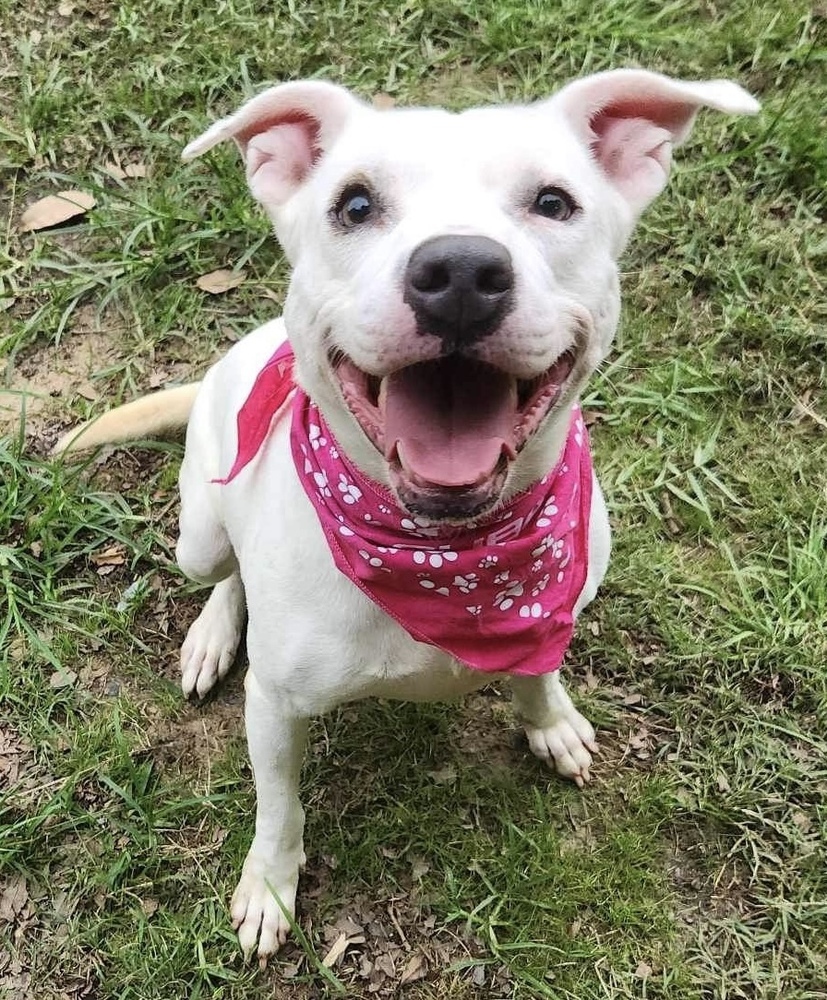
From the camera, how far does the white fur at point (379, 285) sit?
6.54 feet

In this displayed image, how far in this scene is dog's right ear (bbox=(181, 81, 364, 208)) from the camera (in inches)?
89.8

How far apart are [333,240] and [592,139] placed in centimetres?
69

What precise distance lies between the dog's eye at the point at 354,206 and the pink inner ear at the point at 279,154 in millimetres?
325

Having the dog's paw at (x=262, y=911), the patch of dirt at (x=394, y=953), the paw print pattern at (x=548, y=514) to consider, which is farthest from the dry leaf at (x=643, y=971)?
the paw print pattern at (x=548, y=514)

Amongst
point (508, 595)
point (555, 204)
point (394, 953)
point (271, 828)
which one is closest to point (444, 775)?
point (394, 953)

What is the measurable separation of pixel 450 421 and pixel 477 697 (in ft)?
5.84

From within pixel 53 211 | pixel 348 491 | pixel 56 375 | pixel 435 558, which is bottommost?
pixel 56 375

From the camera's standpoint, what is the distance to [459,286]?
1.84 metres

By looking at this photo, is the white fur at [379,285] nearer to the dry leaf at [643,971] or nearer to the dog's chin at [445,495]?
the dog's chin at [445,495]

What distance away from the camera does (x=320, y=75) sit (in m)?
4.69

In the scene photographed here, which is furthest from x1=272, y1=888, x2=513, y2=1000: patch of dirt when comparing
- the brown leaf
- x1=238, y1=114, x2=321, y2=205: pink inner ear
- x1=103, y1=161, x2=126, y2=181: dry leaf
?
x1=103, y1=161, x2=126, y2=181: dry leaf

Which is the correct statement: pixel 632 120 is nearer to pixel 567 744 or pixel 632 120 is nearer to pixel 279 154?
pixel 279 154

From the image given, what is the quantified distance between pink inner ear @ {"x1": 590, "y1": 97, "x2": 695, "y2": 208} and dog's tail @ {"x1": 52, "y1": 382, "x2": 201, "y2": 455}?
72.3 inches

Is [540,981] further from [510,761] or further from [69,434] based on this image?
[69,434]
